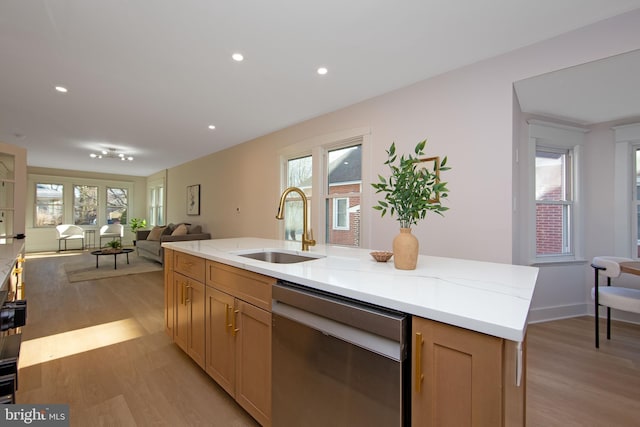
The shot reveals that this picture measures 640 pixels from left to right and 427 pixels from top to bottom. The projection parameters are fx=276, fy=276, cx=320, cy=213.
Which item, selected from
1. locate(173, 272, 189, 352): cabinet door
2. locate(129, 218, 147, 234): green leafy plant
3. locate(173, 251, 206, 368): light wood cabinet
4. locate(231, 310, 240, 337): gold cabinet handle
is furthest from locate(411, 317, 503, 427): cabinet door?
locate(129, 218, 147, 234): green leafy plant

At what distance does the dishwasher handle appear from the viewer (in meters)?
0.87

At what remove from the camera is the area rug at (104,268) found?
16.1 feet

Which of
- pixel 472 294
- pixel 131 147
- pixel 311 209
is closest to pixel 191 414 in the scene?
pixel 472 294

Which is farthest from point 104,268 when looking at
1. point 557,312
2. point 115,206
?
point 557,312

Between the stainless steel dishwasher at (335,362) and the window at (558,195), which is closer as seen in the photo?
the stainless steel dishwasher at (335,362)

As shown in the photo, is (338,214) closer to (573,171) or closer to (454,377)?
(573,171)

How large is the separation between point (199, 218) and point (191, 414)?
19.0ft

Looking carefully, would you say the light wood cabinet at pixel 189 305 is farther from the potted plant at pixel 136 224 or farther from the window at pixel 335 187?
the potted plant at pixel 136 224

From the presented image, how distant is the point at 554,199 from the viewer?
134 inches

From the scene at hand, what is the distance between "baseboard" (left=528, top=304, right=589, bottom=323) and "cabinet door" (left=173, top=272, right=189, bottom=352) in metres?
3.46

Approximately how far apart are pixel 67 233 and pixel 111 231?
105cm

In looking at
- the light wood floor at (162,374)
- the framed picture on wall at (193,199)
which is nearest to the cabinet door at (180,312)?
the light wood floor at (162,374)

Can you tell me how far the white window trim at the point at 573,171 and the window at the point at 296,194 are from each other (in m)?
2.83

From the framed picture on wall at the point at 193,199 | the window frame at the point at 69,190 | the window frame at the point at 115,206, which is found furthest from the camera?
the window frame at the point at 115,206
